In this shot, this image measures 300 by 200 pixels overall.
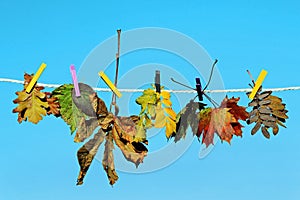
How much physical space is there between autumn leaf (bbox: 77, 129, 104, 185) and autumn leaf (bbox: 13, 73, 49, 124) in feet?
0.65

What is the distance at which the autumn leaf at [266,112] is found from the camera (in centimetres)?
183

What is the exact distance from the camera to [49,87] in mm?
1765

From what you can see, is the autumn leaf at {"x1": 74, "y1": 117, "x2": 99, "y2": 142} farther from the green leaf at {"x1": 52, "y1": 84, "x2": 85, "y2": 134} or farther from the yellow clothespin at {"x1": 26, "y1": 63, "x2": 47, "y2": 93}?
the yellow clothespin at {"x1": 26, "y1": 63, "x2": 47, "y2": 93}

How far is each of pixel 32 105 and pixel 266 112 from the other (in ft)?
2.92

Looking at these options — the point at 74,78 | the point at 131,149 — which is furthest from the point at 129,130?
the point at 74,78

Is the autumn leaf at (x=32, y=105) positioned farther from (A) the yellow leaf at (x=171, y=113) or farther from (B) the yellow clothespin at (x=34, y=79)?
(A) the yellow leaf at (x=171, y=113)

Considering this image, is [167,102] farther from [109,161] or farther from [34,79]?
[34,79]

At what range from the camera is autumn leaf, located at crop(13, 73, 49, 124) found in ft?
5.72

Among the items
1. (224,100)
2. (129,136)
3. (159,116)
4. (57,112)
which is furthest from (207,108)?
(57,112)

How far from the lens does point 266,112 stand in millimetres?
1833

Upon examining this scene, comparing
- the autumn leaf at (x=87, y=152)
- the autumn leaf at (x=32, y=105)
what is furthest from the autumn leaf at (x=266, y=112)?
the autumn leaf at (x=32, y=105)

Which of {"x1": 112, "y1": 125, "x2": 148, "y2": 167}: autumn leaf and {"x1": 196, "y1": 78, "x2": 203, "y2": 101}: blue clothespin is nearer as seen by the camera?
{"x1": 112, "y1": 125, "x2": 148, "y2": 167}: autumn leaf

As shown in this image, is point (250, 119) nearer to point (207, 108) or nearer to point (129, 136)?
point (207, 108)

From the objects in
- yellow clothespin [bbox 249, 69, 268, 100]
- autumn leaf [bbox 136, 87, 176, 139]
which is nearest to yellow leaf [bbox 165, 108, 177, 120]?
autumn leaf [bbox 136, 87, 176, 139]
